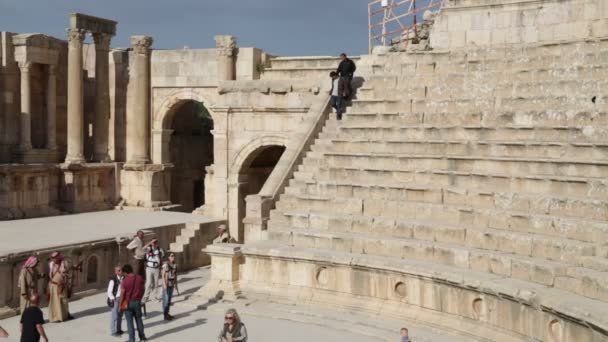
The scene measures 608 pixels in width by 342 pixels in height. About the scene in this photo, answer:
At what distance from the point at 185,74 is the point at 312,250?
13888 millimetres

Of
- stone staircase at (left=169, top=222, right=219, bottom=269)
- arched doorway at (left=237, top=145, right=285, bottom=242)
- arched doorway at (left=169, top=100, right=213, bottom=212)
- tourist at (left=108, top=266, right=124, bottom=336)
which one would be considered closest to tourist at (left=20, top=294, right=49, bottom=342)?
tourist at (left=108, top=266, right=124, bottom=336)

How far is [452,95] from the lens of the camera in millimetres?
15711

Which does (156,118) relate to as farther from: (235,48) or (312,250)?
(312,250)

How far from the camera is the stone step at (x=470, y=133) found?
12773 mm

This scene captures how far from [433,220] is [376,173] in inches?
70.8

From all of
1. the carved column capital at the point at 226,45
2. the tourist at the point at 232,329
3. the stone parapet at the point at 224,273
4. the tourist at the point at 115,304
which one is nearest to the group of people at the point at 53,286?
the tourist at the point at 115,304

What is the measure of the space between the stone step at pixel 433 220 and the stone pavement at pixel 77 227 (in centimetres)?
475

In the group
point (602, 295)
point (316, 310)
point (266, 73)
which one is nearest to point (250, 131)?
point (266, 73)

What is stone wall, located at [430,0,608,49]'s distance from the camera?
16.4m

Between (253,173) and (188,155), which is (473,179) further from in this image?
(188,155)

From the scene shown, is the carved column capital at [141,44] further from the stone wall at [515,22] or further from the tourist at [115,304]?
the tourist at [115,304]

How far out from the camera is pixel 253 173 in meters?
22.8

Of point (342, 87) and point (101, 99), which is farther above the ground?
point (101, 99)

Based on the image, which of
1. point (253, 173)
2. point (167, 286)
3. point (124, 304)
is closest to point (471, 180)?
point (167, 286)
